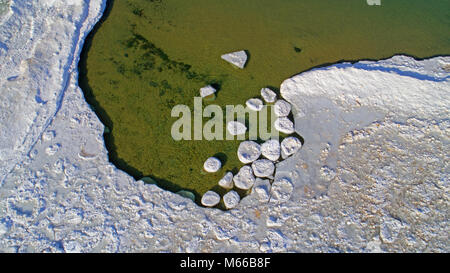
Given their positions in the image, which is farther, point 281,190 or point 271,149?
point 271,149

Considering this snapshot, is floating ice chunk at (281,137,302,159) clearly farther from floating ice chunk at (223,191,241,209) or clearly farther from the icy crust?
the icy crust

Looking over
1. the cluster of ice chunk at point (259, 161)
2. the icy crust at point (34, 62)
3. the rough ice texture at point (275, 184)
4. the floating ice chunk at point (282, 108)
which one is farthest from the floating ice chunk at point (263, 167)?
the icy crust at point (34, 62)

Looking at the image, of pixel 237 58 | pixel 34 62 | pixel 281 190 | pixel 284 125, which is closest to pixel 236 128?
pixel 284 125

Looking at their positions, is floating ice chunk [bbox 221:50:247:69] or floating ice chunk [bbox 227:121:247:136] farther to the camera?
floating ice chunk [bbox 221:50:247:69]

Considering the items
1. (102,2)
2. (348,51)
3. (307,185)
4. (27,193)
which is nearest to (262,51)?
(348,51)

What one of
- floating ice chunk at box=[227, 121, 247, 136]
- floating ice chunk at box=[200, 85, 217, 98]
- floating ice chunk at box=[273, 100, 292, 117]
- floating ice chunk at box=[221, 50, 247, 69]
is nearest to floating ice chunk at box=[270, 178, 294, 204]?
floating ice chunk at box=[227, 121, 247, 136]

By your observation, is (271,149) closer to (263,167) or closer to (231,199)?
(263,167)
